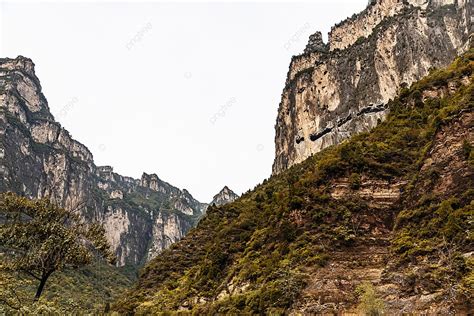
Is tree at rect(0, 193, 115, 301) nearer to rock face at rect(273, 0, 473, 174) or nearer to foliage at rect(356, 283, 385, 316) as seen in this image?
foliage at rect(356, 283, 385, 316)

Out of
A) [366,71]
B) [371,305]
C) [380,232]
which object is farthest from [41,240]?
[366,71]

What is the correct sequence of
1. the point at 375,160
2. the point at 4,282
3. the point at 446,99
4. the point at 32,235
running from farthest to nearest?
the point at 446,99 → the point at 375,160 → the point at 32,235 → the point at 4,282

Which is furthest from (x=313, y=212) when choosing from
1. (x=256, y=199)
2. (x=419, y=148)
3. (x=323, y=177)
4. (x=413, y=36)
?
(x=413, y=36)

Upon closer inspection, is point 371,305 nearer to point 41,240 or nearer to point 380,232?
point 380,232

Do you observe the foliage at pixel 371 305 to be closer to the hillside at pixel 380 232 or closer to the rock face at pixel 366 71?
the hillside at pixel 380 232

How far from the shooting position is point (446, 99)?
50.0 m

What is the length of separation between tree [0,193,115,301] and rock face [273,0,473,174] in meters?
100

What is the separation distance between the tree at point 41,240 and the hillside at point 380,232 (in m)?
14.8

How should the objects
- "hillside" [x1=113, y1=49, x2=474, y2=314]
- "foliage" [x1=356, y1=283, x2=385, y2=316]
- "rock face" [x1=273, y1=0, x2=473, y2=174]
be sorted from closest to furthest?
"foliage" [x1=356, y1=283, x2=385, y2=316], "hillside" [x1=113, y1=49, x2=474, y2=314], "rock face" [x1=273, y1=0, x2=473, y2=174]

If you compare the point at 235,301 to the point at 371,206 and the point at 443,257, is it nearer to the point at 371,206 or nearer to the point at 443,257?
the point at 371,206

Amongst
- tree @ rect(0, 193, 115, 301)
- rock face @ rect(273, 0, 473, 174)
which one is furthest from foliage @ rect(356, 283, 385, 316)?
rock face @ rect(273, 0, 473, 174)

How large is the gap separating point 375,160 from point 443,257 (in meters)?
16.1

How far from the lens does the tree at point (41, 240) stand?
91.0 ft

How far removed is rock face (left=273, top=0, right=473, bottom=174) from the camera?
420ft
